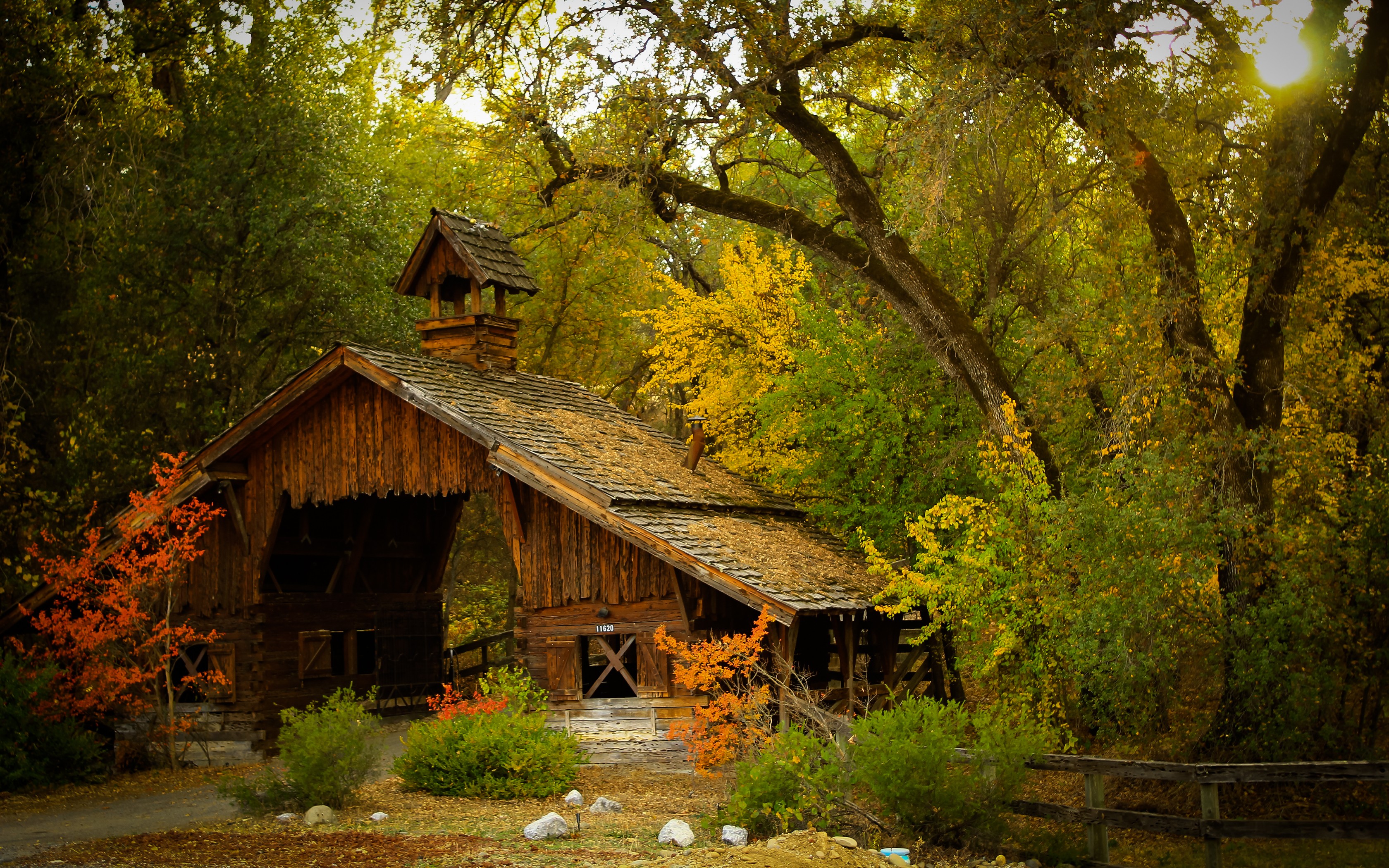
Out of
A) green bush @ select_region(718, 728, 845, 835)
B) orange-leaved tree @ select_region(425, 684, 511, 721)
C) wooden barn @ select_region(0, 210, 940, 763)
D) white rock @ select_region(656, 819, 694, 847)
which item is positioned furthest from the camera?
wooden barn @ select_region(0, 210, 940, 763)

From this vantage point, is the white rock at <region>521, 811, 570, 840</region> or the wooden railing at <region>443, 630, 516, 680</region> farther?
the wooden railing at <region>443, 630, 516, 680</region>

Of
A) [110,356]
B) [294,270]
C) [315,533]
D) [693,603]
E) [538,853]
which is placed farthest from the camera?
[294,270]

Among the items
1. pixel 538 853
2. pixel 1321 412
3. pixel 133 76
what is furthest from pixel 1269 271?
pixel 133 76

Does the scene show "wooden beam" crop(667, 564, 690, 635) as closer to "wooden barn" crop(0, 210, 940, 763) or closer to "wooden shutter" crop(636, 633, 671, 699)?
"wooden barn" crop(0, 210, 940, 763)

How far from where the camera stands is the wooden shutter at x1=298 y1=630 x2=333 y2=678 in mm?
20453

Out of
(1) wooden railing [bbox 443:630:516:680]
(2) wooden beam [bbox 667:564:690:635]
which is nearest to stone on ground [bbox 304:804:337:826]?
(2) wooden beam [bbox 667:564:690:635]

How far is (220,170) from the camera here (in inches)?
960

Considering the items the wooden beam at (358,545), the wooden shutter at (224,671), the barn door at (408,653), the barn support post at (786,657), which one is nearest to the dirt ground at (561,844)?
the barn support post at (786,657)

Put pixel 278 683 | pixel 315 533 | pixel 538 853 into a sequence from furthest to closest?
1. pixel 315 533
2. pixel 278 683
3. pixel 538 853

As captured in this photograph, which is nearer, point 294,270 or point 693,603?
point 693,603

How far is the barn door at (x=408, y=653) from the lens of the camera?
73.3ft

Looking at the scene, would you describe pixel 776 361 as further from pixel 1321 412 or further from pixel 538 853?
pixel 538 853

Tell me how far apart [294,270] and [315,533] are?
6383mm

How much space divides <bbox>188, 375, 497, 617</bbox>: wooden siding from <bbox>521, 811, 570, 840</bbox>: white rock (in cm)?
656
